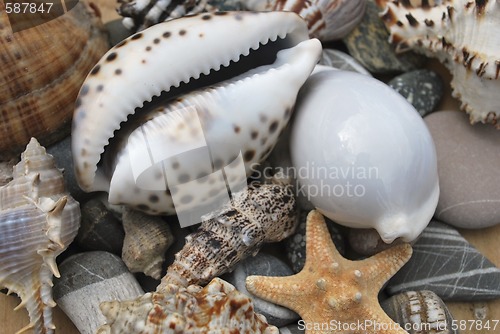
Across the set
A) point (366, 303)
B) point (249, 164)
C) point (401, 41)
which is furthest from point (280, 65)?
point (366, 303)

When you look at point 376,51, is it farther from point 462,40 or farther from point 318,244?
point 318,244

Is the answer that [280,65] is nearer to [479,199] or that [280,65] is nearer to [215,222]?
[215,222]

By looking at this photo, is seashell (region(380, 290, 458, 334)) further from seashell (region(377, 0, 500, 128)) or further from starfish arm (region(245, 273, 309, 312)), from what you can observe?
seashell (region(377, 0, 500, 128))

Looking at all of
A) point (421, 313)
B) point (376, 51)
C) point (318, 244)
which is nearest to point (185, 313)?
point (318, 244)

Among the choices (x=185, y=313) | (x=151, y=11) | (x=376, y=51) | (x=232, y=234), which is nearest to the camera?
(x=185, y=313)

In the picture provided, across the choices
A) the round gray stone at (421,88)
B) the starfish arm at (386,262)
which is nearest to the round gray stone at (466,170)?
the round gray stone at (421,88)

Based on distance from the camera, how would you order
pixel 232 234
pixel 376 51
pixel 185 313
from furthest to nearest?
pixel 376 51, pixel 232 234, pixel 185 313
